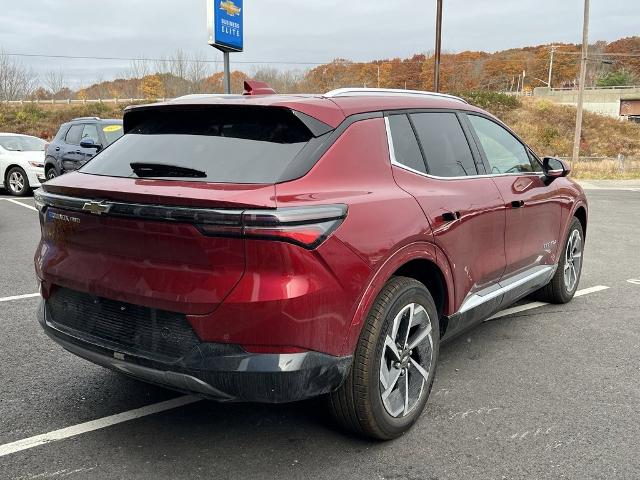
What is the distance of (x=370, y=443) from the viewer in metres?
2.91

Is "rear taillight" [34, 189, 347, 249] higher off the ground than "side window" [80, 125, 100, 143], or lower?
lower

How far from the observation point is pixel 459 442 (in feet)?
9.61

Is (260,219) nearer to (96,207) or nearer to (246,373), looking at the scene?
(246,373)

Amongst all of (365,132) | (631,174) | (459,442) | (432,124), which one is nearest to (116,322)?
(365,132)

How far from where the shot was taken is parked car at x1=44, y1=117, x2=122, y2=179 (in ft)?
42.3

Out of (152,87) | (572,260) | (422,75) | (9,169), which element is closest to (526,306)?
(572,260)

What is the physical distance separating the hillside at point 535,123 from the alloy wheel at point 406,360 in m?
49.7

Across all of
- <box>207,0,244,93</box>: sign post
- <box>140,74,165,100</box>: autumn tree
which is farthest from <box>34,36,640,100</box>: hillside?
<box>207,0,244,93</box>: sign post

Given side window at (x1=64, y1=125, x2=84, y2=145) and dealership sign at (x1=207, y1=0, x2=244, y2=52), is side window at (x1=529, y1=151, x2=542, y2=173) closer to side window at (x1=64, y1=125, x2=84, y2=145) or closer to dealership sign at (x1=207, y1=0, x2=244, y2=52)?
dealership sign at (x1=207, y1=0, x2=244, y2=52)

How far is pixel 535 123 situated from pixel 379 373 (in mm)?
Result: 65650

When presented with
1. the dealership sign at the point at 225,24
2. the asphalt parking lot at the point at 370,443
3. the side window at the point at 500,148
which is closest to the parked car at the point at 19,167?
the dealership sign at the point at 225,24

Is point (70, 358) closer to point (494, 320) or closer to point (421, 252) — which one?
point (421, 252)

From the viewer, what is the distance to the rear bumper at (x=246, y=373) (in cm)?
239

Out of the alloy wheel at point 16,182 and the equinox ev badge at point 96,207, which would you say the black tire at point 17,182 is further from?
the equinox ev badge at point 96,207
